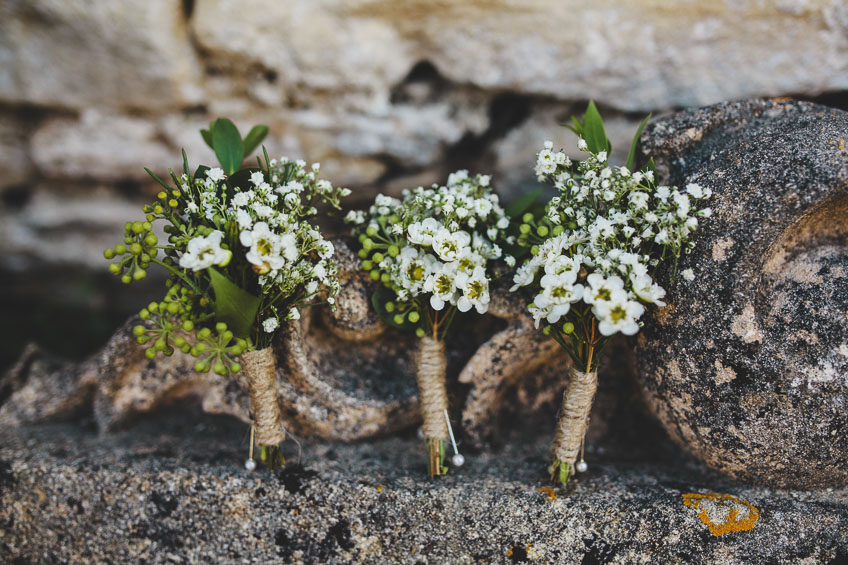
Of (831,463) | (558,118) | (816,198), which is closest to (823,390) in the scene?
(831,463)

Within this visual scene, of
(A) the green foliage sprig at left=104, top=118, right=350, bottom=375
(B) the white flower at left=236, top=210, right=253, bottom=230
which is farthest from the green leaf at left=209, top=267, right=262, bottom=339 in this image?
(B) the white flower at left=236, top=210, right=253, bottom=230

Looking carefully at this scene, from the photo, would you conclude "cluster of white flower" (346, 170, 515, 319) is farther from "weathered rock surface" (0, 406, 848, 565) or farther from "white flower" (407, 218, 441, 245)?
"weathered rock surface" (0, 406, 848, 565)

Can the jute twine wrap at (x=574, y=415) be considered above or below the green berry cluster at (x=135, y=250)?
below

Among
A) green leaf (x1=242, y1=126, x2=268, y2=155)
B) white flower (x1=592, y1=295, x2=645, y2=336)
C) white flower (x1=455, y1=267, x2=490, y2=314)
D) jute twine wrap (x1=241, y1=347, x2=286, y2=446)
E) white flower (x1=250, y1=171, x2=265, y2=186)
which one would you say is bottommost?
jute twine wrap (x1=241, y1=347, x2=286, y2=446)

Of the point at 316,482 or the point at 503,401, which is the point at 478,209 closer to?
the point at 503,401

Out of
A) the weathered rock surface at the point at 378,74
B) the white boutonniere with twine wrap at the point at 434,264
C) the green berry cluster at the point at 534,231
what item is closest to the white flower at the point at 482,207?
the white boutonniere with twine wrap at the point at 434,264

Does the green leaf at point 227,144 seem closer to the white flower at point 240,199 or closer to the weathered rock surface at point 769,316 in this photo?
the white flower at point 240,199

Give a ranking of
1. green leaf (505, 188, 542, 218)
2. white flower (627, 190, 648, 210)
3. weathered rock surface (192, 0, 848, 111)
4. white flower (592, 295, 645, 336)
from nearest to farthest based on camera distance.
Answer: white flower (592, 295, 645, 336)
white flower (627, 190, 648, 210)
green leaf (505, 188, 542, 218)
weathered rock surface (192, 0, 848, 111)
